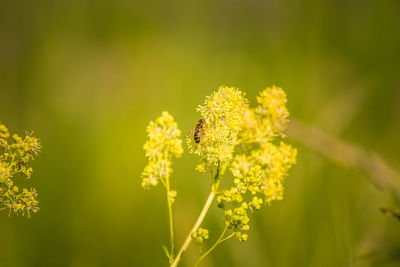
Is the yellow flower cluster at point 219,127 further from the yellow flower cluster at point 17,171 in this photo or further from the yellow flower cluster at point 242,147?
the yellow flower cluster at point 17,171

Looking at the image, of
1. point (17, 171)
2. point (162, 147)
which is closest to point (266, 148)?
point (162, 147)

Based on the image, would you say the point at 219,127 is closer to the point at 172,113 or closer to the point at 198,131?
the point at 198,131

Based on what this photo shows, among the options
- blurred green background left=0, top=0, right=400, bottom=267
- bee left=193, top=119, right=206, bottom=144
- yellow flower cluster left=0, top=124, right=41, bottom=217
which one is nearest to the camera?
yellow flower cluster left=0, top=124, right=41, bottom=217

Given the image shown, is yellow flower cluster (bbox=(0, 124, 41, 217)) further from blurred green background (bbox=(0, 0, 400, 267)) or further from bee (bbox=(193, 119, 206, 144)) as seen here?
blurred green background (bbox=(0, 0, 400, 267))

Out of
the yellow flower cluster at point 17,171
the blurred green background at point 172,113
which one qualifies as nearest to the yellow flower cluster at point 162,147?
the yellow flower cluster at point 17,171

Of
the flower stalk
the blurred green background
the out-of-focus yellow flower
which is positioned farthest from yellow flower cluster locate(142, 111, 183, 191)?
the blurred green background
